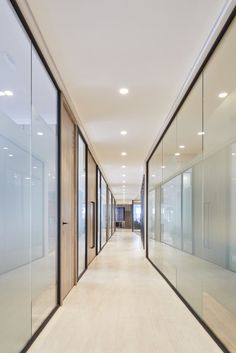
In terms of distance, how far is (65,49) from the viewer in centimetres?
420

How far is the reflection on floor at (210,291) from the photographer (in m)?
3.45

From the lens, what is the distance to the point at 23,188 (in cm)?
348

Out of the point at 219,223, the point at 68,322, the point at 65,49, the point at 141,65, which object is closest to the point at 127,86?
the point at 141,65

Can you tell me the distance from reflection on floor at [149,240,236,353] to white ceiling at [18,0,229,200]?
2.68 m

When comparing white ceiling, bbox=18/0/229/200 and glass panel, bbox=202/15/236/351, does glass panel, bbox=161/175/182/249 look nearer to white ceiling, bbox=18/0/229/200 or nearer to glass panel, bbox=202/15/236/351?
white ceiling, bbox=18/0/229/200

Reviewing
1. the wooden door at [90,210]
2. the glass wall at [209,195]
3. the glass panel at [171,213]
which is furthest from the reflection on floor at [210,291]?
the wooden door at [90,210]

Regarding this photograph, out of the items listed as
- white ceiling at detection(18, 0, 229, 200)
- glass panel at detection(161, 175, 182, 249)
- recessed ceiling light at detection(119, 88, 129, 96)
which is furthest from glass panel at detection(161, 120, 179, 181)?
recessed ceiling light at detection(119, 88, 129, 96)

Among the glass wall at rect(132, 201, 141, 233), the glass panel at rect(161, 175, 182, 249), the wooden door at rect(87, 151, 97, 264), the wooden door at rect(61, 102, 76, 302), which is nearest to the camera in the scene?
the wooden door at rect(61, 102, 76, 302)

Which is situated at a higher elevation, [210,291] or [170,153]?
[170,153]

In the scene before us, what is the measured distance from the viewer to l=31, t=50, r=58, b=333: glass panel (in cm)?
400

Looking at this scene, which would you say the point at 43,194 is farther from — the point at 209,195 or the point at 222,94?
the point at 222,94

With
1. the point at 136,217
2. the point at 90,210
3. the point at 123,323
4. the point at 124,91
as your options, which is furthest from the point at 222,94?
the point at 136,217

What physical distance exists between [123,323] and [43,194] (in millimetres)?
Answer: 2032

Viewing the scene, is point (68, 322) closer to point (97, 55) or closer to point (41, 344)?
point (41, 344)
